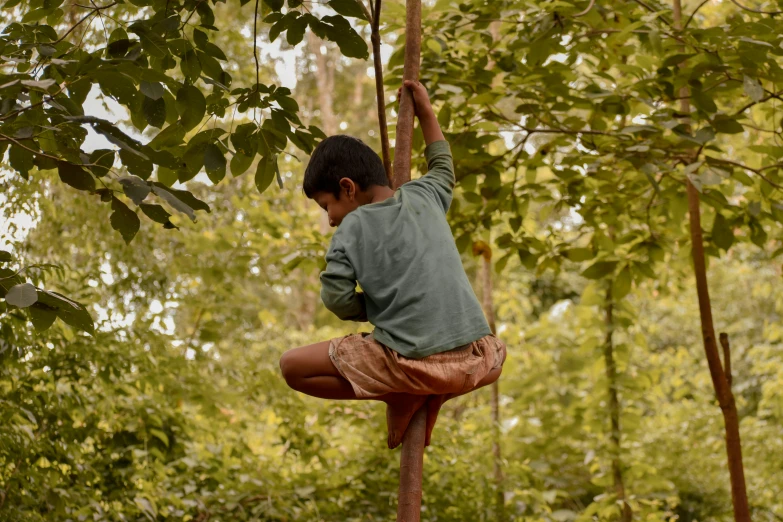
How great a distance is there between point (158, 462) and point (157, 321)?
2.75 ft

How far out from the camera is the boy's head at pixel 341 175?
1848 millimetres

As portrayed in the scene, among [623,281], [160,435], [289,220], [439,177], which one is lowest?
[160,435]

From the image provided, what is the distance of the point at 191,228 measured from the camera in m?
4.94

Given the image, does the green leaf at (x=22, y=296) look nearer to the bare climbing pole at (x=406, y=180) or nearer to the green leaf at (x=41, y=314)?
the green leaf at (x=41, y=314)

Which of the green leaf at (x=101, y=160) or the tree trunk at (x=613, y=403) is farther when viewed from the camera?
the tree trunk at (x=613, y=403)

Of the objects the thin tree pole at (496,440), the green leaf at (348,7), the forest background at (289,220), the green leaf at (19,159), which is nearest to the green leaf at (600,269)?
the forest background at (289,220)

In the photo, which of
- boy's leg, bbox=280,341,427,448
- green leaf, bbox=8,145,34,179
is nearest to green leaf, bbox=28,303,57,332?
green leaf, bbox=8,145,34,179

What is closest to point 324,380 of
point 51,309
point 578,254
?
point 51,309

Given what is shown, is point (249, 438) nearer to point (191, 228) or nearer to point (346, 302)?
point (191, 228)

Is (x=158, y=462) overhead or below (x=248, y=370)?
below

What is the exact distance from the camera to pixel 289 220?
15.9 ft

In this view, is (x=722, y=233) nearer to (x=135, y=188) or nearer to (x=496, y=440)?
(x=496, y=440)

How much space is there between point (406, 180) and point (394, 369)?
44 centimetres

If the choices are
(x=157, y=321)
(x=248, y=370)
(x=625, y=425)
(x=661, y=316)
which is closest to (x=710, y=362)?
(x=625, y=425)
